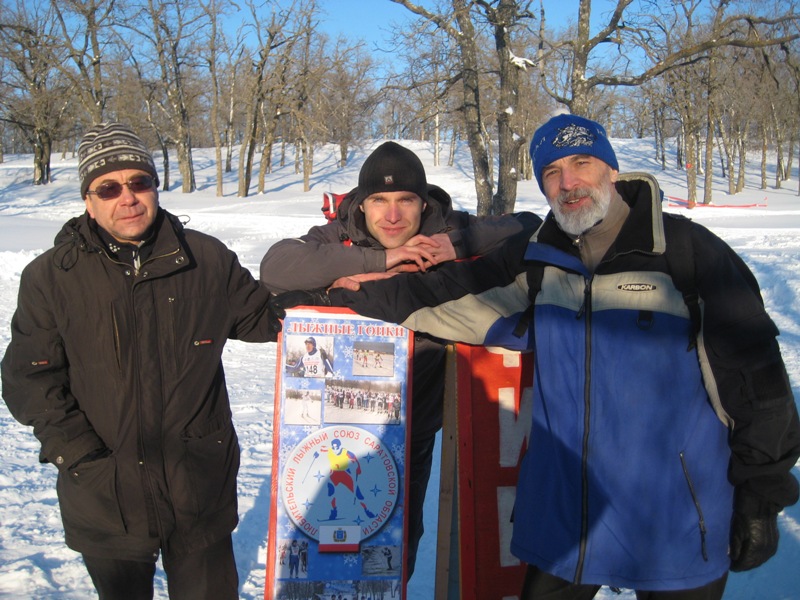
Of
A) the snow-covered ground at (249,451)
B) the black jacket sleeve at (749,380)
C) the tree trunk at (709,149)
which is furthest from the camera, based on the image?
the tree trunk at (709,149)

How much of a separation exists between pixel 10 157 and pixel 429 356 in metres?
70.2

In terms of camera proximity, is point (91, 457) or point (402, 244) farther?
point (402, 244)

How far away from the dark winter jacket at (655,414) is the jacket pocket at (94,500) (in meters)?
1.60

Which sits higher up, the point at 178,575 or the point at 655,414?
the point at 655,414

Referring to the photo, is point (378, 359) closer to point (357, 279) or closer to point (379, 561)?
point (357, 279)

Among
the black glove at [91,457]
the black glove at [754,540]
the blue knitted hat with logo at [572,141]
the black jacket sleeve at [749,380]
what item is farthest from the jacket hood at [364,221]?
the black glove at [754,540]

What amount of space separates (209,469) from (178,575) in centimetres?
43

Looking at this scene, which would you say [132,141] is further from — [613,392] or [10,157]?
[10,157]

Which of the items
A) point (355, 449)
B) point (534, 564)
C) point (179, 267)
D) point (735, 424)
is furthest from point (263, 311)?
point (735, 424)

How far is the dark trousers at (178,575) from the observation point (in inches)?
103

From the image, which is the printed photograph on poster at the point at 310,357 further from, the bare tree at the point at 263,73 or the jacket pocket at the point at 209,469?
the bare tree at the point at 263,73

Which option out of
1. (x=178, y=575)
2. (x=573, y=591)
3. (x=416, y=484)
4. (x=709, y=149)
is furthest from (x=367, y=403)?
(x=709, y=149)

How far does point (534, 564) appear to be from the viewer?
101 inches

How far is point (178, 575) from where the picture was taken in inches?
107
